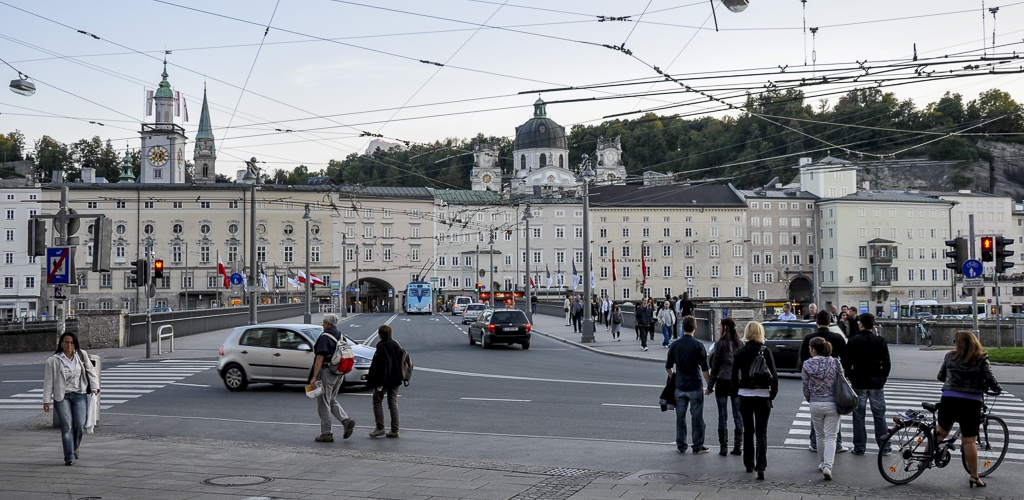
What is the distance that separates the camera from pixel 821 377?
1081cm

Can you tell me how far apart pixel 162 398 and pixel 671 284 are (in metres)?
111

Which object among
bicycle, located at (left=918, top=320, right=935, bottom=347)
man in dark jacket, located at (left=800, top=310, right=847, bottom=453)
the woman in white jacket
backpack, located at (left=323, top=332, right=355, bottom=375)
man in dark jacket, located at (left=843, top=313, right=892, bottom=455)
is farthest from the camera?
bicycle, located at (left=918, top=320, right=935, bottom=347)

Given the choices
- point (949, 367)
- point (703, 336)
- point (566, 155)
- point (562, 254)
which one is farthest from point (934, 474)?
point (566, 155)

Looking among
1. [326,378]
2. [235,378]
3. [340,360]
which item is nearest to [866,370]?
[340,360]

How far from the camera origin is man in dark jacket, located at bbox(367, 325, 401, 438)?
45.8 feet

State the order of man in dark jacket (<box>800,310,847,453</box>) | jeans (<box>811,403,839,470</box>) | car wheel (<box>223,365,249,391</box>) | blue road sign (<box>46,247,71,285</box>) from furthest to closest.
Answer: car wheel (<box>223,365,249,391</box>)
blue road sign (<box>46,247,71,285</box>)
man in dark jacket (<box>800,310,847,453</box>)
jeans (<box>811,403,839,470</box>)

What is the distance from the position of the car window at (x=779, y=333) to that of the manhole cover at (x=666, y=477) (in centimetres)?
1443

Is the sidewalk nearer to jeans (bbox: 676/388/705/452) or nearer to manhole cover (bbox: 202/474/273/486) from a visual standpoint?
jeans (bbox: 676/388/705/452)

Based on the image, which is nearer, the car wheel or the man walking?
the man walking

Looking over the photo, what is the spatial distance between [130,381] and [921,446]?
61.3ft

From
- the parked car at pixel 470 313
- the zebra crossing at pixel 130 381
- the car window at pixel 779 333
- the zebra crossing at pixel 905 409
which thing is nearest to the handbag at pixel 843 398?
the zebra crossing at pixel 905 409

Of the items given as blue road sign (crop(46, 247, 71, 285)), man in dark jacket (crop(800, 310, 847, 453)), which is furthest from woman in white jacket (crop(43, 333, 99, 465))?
man in dark jacket (crop(800, 310, 847, 453))

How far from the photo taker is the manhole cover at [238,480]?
10547mm

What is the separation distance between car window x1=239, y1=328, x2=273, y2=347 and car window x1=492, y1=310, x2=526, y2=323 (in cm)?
1673
